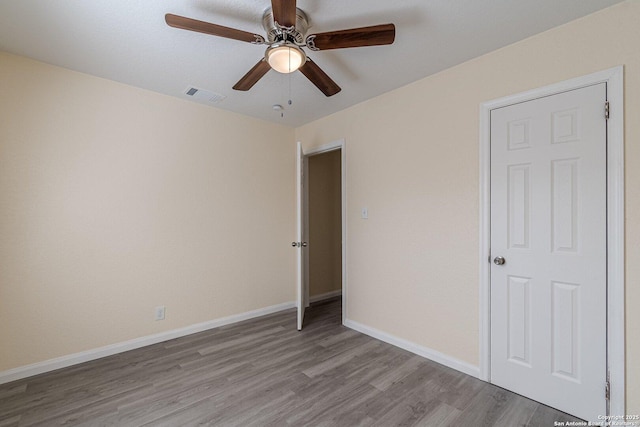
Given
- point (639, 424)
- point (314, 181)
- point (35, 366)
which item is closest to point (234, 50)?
point (314, 181)

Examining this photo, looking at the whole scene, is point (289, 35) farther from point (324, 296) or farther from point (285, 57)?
point (324, 296)

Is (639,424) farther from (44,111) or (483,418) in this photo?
(44,111)

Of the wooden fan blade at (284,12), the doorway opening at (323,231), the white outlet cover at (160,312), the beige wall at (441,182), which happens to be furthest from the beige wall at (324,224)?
the wooden fan blade at (284,12)

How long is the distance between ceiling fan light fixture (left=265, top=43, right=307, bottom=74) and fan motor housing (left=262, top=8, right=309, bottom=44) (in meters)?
0.06

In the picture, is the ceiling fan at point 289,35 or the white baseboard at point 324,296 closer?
the ceiling fan at point 289,35

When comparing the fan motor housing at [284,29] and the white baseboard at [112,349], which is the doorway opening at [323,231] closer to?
the white baseboard at [112,349]

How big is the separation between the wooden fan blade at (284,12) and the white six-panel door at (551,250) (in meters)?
1.67

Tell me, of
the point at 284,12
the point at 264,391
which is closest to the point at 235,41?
the point at 284,12

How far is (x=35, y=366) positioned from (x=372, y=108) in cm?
383

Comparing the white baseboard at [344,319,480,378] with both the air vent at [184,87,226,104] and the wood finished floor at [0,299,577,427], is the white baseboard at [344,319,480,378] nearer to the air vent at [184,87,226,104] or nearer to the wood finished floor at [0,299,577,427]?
the wood finished floor at [0,299,577,427]

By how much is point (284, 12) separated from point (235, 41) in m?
0.76

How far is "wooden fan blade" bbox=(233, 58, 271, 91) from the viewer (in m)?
1.87

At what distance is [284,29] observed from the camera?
1.59 m

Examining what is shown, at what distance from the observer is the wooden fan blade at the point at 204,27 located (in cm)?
150
